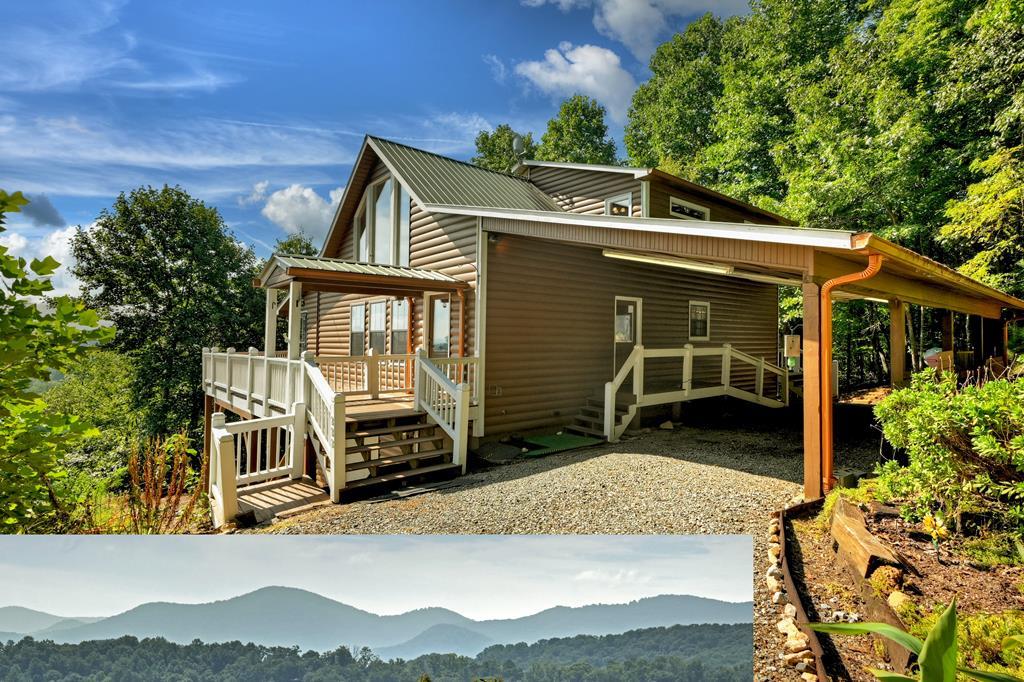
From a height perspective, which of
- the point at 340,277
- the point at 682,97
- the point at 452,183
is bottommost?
the point at 340,277

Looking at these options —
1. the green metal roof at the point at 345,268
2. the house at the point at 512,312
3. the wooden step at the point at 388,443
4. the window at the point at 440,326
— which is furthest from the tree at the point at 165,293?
the wooden step at the point at 388,443

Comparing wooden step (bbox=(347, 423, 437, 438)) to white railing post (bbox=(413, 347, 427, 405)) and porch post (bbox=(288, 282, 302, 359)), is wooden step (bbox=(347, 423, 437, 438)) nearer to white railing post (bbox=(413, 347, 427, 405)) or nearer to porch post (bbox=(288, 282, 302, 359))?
white railing post (bbox=(413, 347, 427, 405))

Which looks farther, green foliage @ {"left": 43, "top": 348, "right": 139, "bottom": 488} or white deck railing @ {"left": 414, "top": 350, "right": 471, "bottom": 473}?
green foliage @ {"left": 43, "top": 348, "right": 139, "bottom": 488}

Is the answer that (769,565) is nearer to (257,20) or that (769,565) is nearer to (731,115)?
(257,20)

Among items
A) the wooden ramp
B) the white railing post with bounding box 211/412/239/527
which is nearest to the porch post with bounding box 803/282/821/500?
the wooden ramp

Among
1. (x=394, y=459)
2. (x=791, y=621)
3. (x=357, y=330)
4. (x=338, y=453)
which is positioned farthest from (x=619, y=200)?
(x=791, y=621)

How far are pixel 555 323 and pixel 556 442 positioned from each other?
→ 2139 mm

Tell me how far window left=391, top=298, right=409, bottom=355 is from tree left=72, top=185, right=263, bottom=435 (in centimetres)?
977

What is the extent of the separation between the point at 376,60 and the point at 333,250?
4.62 meters

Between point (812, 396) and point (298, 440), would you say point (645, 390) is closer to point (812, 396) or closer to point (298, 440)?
point (812, 396)

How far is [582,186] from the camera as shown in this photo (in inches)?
482

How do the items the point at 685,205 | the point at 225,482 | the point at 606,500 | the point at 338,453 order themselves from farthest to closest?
1. the point at 685,205
2. the point at 338,453
3. the point at 606,500
4. the point at 225,482

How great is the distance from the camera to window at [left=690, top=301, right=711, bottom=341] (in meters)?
12.7

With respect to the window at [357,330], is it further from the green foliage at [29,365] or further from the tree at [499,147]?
the tree at [499,147]
